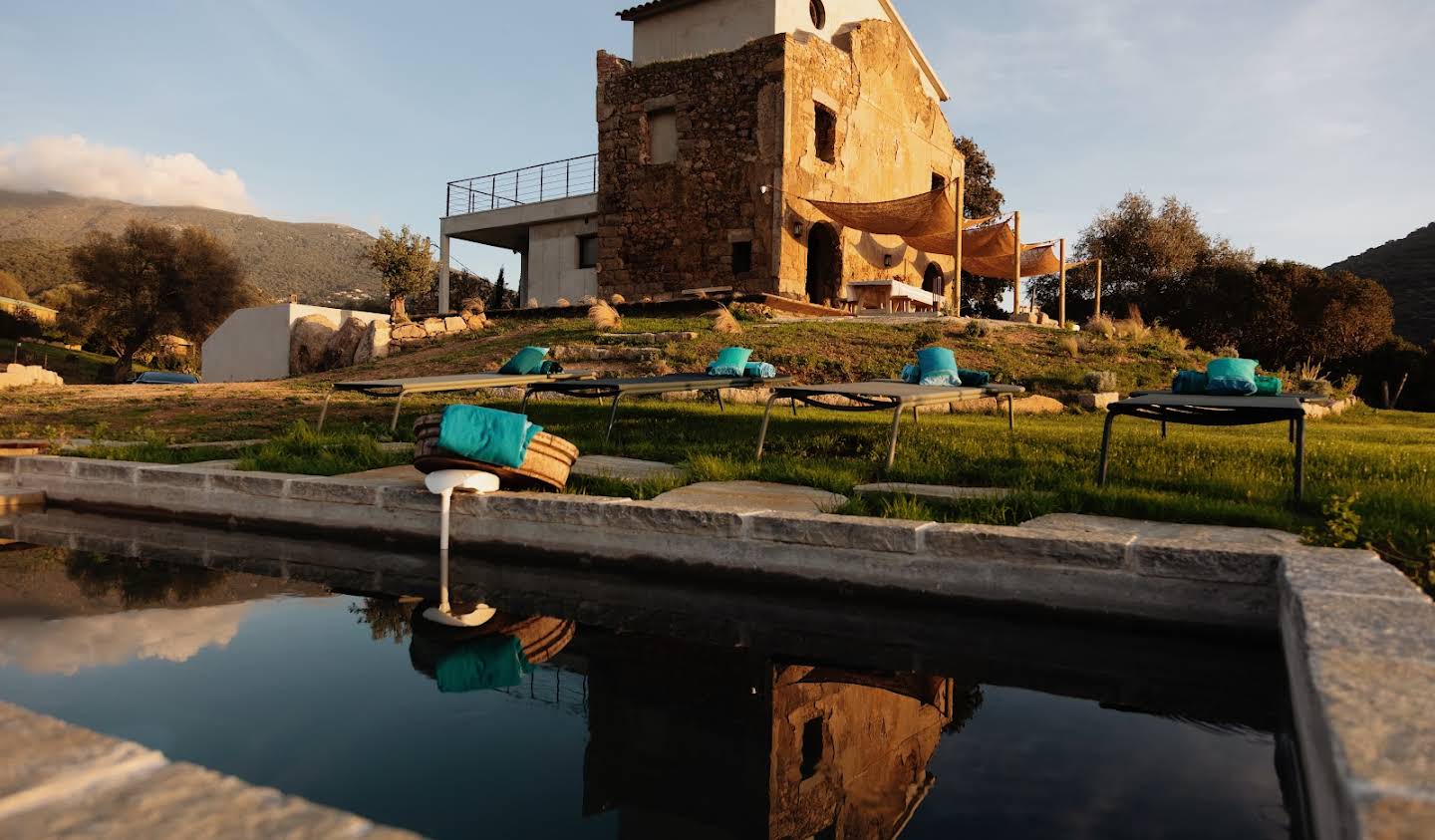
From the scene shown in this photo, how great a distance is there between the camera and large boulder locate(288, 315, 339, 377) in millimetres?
18281

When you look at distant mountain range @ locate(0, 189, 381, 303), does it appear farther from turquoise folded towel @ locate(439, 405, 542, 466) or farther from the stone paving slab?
turquoise folded towel @ locate(439, 405, 542, 466)

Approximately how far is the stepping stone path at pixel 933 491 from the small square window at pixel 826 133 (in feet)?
54.2

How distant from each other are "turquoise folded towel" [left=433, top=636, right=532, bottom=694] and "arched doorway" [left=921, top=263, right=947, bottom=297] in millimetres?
22390

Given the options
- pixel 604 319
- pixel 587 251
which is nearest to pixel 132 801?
pixel 604 319

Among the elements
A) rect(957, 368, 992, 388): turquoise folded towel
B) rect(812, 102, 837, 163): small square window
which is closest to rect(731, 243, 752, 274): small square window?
rect(812, 102, 837, 163): small square window

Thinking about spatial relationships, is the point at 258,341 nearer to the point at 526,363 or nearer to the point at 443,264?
the point at 443,264

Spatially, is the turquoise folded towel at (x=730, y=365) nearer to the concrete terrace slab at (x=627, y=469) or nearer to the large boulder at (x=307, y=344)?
the concrete terrace slab at (x=627, y=469)

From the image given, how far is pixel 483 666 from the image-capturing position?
2.90m

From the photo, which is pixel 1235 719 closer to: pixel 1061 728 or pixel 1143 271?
pixel 1061 728

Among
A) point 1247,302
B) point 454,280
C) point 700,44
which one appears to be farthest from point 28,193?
point 1247,302

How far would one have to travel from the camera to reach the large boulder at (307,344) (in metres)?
18.3

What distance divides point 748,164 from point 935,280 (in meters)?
8.24

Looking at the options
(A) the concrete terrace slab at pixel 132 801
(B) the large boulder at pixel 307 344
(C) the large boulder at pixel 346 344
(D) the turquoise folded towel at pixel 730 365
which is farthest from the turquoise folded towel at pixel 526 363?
(B) the large boulder at pixel 307 344

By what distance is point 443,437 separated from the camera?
379 cm
